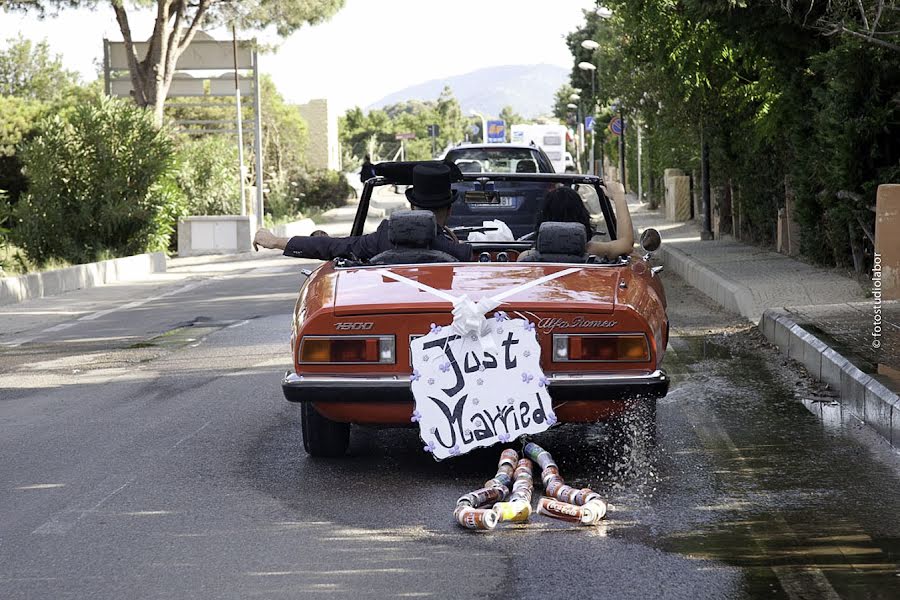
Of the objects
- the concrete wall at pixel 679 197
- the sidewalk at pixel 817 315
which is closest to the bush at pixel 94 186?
the sidewalk at pixel 817 315

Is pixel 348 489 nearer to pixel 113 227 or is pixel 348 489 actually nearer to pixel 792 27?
pixel 792 27

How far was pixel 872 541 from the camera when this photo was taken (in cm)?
547

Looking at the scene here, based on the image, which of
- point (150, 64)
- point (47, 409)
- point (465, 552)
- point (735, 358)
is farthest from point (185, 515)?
point (150, 64)

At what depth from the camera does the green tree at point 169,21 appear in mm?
34531

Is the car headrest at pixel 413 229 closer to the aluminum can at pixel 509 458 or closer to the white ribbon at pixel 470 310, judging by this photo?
the white ribbon at pixel 470 310

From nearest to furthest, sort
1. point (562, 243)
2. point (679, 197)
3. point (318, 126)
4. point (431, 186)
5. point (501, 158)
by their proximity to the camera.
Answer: point (562, 243) < point (431, 186) < point (501, 158) < point (679, 197) < point (318, 126)

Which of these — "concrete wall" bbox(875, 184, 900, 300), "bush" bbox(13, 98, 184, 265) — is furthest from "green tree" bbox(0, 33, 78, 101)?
"concrete wall" bbox(875, 184, 900, 300)

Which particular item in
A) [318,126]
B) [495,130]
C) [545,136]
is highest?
[318,126]

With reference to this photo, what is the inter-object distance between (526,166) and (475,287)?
1322 cm

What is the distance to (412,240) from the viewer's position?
24.5 feet

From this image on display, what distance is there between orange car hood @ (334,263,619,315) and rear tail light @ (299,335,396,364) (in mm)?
134

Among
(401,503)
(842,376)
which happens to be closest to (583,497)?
(401,503)

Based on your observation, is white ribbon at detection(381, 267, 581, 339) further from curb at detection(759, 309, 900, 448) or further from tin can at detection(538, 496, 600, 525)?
curb at detection(759, 309, 900, 448)

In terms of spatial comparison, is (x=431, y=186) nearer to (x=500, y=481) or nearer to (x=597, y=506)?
(x=500, y=481)
